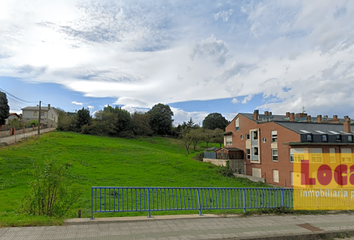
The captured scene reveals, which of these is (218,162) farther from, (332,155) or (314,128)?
(332,155)

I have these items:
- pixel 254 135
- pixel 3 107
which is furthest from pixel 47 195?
pixel 3 107

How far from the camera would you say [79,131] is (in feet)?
186

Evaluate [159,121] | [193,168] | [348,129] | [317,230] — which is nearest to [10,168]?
[193,168]

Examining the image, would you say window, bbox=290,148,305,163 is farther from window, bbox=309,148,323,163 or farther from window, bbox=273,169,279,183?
window, bbox=273,169,279,183

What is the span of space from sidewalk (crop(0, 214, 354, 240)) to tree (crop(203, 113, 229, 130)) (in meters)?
77.9

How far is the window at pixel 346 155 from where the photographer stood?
97.7 ft

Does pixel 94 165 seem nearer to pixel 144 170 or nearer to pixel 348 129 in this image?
pixel 144 170

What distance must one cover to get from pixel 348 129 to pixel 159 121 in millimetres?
51866

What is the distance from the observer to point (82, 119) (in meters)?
57.5

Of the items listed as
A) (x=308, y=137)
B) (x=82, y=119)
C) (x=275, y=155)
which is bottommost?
(x=275, y=155)

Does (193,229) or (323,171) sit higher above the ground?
(193,229)

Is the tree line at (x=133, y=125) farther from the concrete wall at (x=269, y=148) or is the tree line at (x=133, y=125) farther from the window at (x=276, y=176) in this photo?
the window at (x=276, y=176)

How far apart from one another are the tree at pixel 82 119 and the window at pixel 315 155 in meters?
47.5

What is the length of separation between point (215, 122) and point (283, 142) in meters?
55.3
